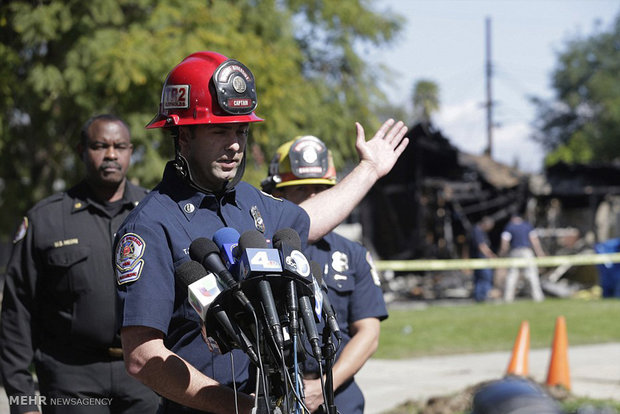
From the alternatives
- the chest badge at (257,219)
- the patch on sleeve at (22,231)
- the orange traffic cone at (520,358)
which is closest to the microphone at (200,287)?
the chest badge at (257,219)

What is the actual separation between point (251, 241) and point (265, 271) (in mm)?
140

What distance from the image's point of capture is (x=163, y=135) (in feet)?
41.5

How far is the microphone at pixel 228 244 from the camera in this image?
2.65m

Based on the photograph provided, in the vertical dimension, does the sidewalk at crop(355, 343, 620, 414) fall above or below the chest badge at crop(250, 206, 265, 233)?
below

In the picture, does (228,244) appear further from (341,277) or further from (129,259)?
(341,277)

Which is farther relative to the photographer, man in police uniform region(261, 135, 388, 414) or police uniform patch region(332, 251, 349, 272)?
police uniform patch region(332, 251, 349, 272)

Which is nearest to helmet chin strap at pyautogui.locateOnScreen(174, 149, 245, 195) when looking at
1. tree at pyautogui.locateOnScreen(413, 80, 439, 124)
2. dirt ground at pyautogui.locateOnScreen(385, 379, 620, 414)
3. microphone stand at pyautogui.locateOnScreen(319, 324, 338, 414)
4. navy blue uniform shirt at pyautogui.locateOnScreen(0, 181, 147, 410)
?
microphone stand at pyautogui.locateOnScreen(319, 324, 338, 414)

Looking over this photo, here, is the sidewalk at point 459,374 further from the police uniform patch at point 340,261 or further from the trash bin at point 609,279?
the trash bin at point 609,279

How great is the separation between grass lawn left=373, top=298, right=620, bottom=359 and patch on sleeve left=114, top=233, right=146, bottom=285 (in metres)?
9.59

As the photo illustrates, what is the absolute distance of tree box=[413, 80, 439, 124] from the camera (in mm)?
56125

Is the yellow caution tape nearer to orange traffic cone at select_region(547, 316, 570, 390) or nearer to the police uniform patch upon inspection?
orange traffic cone at select_region(547, 316, 570, 390)

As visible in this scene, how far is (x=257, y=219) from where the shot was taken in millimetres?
3152

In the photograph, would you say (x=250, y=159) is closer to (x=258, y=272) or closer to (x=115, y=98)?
(x=115, y=98)

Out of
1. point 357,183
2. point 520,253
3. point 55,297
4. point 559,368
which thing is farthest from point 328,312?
point 520,253
